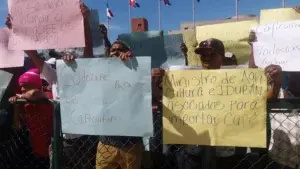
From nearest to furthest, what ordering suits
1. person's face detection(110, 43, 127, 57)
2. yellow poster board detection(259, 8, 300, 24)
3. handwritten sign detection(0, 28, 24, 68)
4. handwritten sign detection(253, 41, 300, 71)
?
1. handwritten sign detection(253, 41, 300, 71)
2. person's face detection(110, 43, 127, 57)
3. handwritten sign detection(0, 28, 24, 68)
4. yellow poster board detection(259, 8, 300, 24)

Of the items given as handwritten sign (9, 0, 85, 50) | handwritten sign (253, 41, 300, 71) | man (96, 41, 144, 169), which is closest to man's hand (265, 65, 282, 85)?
handwritten sign (253, 41, 300, 71)

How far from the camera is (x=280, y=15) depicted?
147 inches

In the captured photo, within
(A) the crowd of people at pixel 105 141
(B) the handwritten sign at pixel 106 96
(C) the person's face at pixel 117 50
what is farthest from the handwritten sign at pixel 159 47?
(B) the handwritten sign at pixel 106 96

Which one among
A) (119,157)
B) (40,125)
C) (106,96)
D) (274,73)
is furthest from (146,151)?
(274,73)

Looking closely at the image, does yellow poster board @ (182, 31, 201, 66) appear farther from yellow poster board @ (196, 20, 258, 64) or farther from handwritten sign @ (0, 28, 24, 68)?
handwritten sign @ (0, 28, 24, 68)

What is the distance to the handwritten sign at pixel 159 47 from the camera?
433 cm

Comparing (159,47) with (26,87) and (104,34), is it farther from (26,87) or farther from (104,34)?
(26,87)

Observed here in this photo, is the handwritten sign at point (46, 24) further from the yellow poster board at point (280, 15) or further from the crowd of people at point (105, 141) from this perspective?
the yellow poster board at point (280, 15)

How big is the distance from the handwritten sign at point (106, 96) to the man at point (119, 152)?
241mm

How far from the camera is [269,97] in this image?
2.49 meters

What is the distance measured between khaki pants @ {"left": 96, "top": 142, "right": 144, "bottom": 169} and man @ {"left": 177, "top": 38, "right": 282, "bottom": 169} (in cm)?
33

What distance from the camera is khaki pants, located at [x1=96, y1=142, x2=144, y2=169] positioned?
2.95 meters

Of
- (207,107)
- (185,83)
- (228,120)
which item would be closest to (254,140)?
(228,120)

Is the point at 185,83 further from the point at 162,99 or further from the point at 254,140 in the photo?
the point at 254,140
